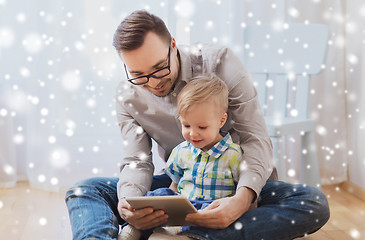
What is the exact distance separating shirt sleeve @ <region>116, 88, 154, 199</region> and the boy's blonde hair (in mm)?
250

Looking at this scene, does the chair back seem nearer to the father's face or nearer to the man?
the man

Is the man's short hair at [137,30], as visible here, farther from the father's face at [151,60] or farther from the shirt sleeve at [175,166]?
the shirt sleeve at [175,166]

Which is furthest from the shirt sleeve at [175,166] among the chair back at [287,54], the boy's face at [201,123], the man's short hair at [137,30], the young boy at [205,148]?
the chair back at [287,54]

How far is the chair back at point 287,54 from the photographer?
2.07m

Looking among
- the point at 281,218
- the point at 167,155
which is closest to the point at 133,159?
the point at 167,155

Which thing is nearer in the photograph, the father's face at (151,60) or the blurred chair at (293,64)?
the father's face at (151,60)

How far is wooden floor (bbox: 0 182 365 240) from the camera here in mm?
1698

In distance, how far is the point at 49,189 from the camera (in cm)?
229

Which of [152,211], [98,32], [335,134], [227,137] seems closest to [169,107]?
[227,137]

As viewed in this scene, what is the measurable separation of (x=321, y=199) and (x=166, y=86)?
0.55 metres

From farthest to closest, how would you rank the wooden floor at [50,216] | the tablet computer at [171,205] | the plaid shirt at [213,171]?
the wooden floor at [50,216] → the plaid shirt at [213,171] → the tablet computer at [171,205]

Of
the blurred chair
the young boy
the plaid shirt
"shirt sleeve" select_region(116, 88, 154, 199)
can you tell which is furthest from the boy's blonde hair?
the blurred chair

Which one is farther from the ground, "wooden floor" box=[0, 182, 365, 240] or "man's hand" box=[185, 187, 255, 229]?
"man's hand" box=[185, 187, 255, 229]

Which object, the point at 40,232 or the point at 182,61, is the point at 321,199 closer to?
the point at 182,61
